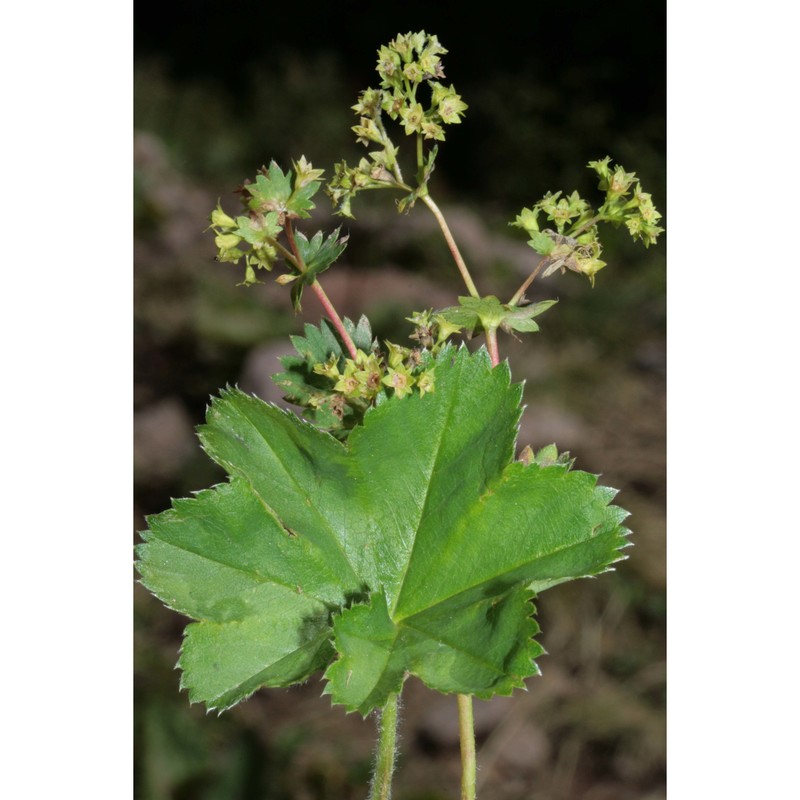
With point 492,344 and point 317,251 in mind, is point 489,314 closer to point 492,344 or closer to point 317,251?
point 492,344

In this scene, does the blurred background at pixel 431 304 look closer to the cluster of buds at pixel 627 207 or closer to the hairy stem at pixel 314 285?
the cluster of buds at pixel 627 207

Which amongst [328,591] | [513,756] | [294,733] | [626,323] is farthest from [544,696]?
[328,591]

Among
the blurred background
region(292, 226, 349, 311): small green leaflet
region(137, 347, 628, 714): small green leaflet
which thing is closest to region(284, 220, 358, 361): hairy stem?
region(292, 226, 349, 311): small green leaflet

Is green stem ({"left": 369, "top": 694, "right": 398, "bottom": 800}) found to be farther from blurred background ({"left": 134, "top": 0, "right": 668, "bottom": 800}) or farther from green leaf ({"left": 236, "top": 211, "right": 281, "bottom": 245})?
blurred background ({"left": 134, "top": 0, "right": 668, "bottom": 800})

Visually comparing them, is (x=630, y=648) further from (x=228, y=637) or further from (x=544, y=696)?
(x=228, y=637)

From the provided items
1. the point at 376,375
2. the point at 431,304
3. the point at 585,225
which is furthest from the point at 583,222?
the point at 431,304
